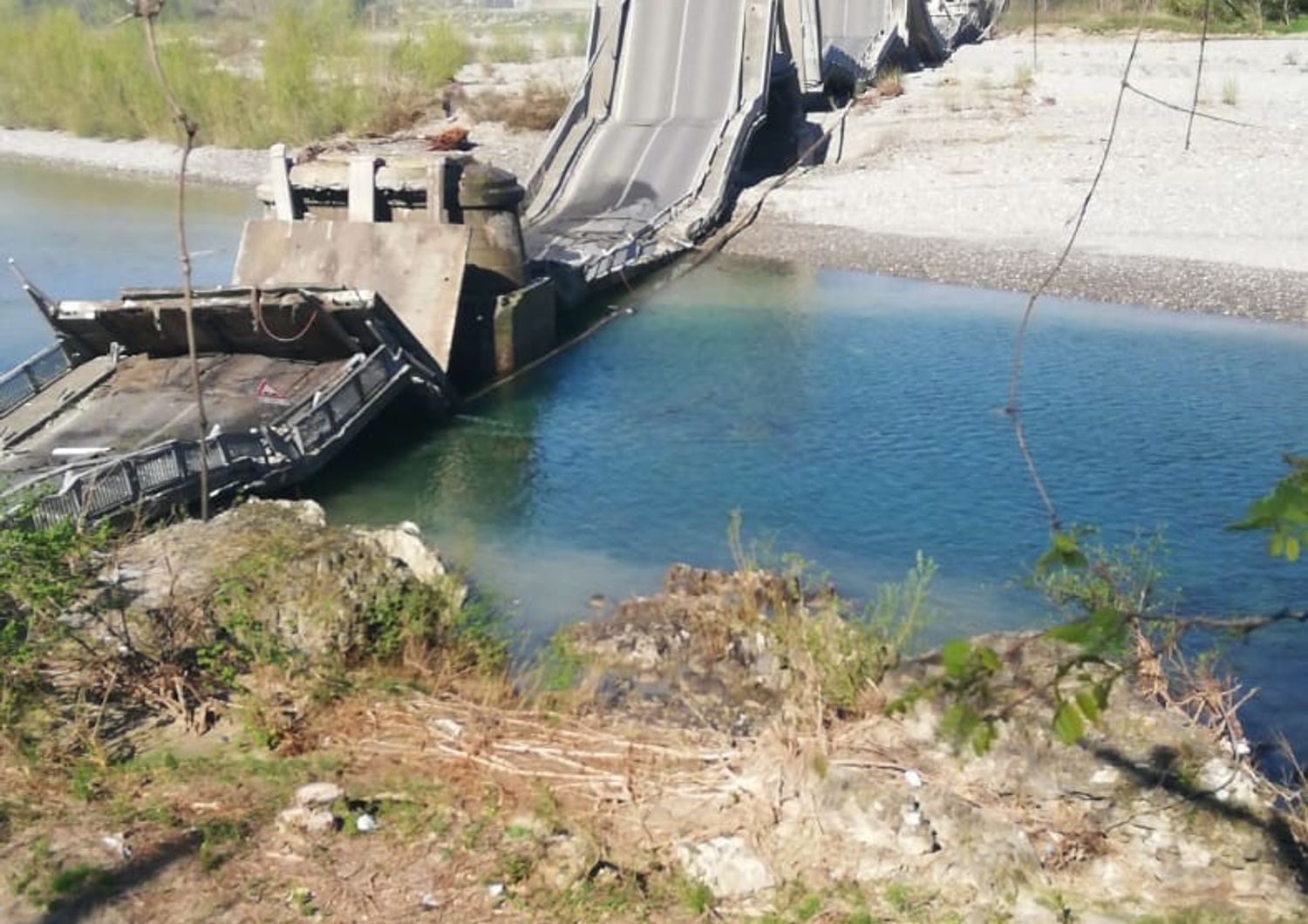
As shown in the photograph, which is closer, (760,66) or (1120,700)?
(1120,700)

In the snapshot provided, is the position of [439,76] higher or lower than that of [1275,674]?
higher

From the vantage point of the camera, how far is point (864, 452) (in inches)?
708

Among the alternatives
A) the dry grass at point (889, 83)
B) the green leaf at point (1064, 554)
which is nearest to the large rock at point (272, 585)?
the green leaf at point (1064, 554)

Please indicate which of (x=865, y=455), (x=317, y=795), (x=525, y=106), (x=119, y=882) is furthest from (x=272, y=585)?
(x=525, y=106)

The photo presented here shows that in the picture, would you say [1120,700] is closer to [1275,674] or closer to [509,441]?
[1275,674]

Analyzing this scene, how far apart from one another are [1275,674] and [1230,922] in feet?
18.3

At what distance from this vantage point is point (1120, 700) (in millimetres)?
8102

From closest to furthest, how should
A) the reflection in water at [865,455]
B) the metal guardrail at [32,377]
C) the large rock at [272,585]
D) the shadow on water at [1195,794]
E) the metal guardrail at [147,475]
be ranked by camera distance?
the shadow on water at [1195,794], the large rock at [272,585], the metal guardrail at [147,475], the reflection in water at [865,455], the metal guardrail at [32,377]

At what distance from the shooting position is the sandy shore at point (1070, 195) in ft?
89.7

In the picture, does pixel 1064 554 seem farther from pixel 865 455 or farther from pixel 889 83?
pixel 889 83

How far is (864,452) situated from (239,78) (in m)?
39.7

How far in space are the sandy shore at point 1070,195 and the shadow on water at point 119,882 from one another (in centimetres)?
2094

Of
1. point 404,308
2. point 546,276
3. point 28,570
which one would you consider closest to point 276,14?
point 546,276

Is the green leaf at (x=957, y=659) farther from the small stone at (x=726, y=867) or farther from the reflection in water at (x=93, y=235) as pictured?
the reflection in water at (x=93, y=235)
